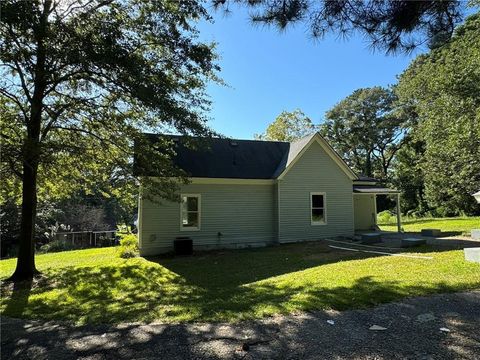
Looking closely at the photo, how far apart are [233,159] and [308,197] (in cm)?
416

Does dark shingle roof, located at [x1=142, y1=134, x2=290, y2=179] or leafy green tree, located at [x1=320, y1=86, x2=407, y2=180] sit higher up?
leafy green tree, located at [x1=320, y1=86, x2=407, y2=180]

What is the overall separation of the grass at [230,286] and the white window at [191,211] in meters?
2.59

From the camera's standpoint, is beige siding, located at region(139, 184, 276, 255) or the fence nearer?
beige siding, located at region(139, 184, 276, 255)

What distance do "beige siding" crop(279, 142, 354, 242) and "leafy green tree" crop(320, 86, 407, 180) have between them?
2500cm

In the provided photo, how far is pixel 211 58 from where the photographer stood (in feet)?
33.7

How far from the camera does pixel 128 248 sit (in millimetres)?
15656

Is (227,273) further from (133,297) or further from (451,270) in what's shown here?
(451,270)

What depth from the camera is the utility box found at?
14682mm

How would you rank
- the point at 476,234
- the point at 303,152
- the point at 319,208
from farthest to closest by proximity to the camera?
the point at 319,208 → the point at 303,152 → the point at 476,234

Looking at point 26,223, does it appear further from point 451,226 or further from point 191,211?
point 451,226

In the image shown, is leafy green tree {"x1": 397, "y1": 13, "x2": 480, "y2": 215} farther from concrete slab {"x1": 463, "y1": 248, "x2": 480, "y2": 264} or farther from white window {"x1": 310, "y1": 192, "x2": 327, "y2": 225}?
white window {"x1": 310, "y1": 192, "x2": 327, "y2": 225}

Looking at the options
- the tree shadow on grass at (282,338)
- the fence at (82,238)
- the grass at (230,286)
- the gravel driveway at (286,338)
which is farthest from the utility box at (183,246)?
the fence at (82,238)

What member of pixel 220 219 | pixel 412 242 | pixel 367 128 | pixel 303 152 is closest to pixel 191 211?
pixel 220 219

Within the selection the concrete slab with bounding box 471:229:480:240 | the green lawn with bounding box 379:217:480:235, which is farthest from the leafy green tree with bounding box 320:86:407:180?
the concrete slab with bounding box 471:229:480:240
